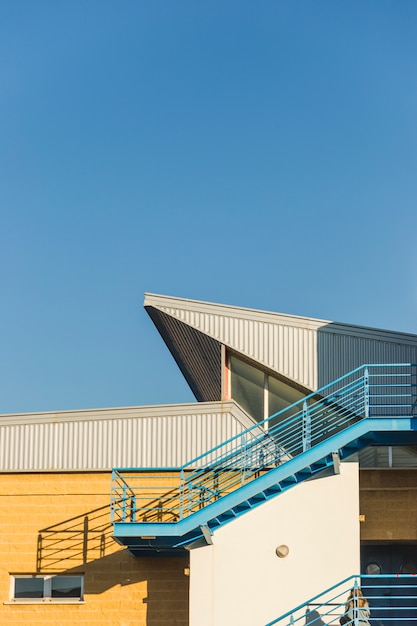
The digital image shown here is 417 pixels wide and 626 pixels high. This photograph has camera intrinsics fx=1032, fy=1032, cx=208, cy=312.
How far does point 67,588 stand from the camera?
76.9 feet

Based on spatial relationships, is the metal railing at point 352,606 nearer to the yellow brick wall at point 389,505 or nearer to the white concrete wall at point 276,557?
the white concrete wall at point 276,557

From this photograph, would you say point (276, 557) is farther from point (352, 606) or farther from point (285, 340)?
point (285, 340)

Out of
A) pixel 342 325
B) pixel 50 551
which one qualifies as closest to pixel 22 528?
pixel 50 551

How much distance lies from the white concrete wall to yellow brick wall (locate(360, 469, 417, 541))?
1886mm

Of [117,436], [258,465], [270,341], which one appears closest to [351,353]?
[270,341]

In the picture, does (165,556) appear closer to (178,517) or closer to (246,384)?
(178,517)

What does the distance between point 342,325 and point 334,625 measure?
7200 millimetres

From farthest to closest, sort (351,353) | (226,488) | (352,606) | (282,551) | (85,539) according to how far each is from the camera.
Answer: (351,353), (85,539), (226,488), (282,551), (352,606)

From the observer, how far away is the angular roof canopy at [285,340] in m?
24.6

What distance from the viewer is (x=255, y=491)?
21.1 meters

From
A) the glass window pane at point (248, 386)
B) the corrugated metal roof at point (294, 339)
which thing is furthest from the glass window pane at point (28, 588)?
the corrugated metal roof at point (294, 339)

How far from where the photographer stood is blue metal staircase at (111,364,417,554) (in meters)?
21.1

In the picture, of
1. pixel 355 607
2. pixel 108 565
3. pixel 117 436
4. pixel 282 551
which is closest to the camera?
pixel 355 607

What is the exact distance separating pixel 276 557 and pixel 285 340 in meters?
5.60
